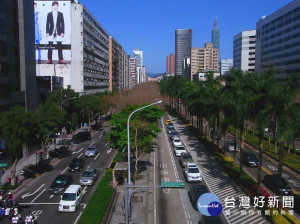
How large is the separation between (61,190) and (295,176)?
2395 cm

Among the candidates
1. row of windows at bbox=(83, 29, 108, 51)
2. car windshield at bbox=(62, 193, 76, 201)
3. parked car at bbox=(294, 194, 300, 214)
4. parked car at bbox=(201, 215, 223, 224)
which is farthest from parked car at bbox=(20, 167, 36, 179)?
row of windows at bbox=(83, 29, 108, 51)

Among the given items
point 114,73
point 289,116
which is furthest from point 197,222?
point 114,73

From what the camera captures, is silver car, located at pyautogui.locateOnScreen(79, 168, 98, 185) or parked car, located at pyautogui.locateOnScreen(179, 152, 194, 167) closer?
silver car, located at pyautogui.locateOnScreen(79, 168, 98, 185)

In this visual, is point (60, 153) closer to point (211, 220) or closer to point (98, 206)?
point (98, 206)

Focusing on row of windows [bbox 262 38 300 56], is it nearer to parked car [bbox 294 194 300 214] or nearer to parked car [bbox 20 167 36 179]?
parked car [bbox 294 194 300 214]

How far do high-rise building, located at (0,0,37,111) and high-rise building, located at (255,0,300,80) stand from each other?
179ft

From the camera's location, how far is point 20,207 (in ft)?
83.7

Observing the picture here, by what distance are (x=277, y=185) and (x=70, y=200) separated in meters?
17.7

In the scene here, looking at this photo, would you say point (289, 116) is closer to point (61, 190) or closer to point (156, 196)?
point (156, 196)

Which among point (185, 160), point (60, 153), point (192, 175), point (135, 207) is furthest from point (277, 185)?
point (60, 153)

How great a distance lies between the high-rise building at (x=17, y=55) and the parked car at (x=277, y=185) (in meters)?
30.5

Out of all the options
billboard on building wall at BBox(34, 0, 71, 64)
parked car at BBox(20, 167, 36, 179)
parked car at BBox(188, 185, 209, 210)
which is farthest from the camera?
billboard on building wall at BBox(34, 0, 71, 64)

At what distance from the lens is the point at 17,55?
1720 inches

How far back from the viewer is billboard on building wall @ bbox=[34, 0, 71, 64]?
247 ft
